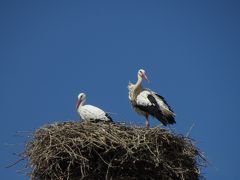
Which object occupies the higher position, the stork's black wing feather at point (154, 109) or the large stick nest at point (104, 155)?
the stork's black wing feather at point (154, 109)

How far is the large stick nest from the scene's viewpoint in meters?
9.11

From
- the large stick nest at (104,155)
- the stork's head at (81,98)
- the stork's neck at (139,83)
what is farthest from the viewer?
the stork's neck at (139,83)

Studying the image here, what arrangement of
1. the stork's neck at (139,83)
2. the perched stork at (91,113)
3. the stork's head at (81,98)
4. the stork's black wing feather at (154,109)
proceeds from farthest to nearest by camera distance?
the stork's neck at (139,83) < the stork's head at (81,98) < the stork's black wing feather at (154,109) < the perched stork at (91,113)

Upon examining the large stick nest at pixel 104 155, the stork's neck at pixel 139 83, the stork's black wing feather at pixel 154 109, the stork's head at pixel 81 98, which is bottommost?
the large stick nest at pixel 104 155

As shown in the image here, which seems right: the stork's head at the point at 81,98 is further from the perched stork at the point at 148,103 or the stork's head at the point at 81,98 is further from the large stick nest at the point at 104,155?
the large stick nest at the point at 104,155

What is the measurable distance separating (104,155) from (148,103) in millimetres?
2705

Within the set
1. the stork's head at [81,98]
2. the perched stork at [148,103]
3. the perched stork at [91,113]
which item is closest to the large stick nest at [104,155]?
the perched stork at [91,113]

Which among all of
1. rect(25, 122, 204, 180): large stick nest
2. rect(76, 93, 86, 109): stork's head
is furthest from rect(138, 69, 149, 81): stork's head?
rect(25, 122, 204, 180): large stick nest

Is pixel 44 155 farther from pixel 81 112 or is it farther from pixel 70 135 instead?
pixel 81 112

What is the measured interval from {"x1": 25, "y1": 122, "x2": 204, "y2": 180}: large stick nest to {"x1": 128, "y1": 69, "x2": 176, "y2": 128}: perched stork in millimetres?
1850

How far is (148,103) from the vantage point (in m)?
11.7

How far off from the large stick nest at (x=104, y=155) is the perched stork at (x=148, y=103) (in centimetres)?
185

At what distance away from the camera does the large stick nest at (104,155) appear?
911 cm

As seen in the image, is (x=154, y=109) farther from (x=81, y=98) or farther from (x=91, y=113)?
(x=81, y=98)
